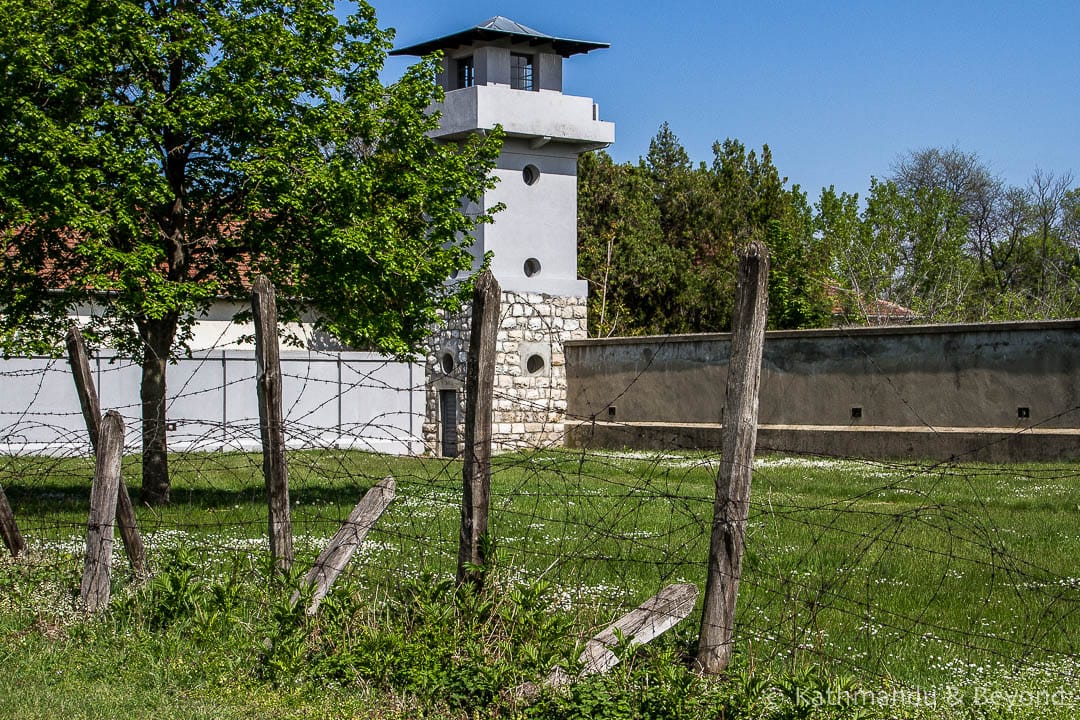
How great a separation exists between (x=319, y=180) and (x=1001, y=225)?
1847 inches

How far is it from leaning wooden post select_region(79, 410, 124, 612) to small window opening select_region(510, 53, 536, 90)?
23872 mm

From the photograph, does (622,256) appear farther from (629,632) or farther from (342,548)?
(629,632)

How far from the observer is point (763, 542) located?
11234 mm

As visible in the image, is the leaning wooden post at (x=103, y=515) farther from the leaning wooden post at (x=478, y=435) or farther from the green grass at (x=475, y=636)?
the leaning wooden post at (x=478, y=435)

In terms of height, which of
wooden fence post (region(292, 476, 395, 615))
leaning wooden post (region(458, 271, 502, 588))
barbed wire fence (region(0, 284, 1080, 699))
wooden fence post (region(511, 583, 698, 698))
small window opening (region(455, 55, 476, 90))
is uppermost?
Answer: small window opening (region(455, 55, 476, 90))

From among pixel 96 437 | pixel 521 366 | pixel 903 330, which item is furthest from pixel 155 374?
pixel 903 330

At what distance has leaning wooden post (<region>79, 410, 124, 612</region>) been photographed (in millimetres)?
7477

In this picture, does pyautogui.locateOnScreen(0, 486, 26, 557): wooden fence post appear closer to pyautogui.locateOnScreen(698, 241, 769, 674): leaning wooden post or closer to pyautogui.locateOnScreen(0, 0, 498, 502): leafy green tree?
pyautogui.locateOnScreen(698, 241, 769, 674): leaning wooden post

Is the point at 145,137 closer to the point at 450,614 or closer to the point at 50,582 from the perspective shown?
the point at 50,582

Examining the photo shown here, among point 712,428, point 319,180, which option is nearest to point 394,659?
point 319,180

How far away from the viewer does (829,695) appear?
5254mm

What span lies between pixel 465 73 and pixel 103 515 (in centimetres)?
2436

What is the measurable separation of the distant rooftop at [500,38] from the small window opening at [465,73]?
0.46 m

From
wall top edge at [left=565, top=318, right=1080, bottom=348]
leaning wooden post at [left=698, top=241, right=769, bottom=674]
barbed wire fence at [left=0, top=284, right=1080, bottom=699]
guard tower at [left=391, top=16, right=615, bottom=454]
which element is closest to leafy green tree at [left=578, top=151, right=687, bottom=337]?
guard tower at [left=391, top=16, right=615, bottom=454]
